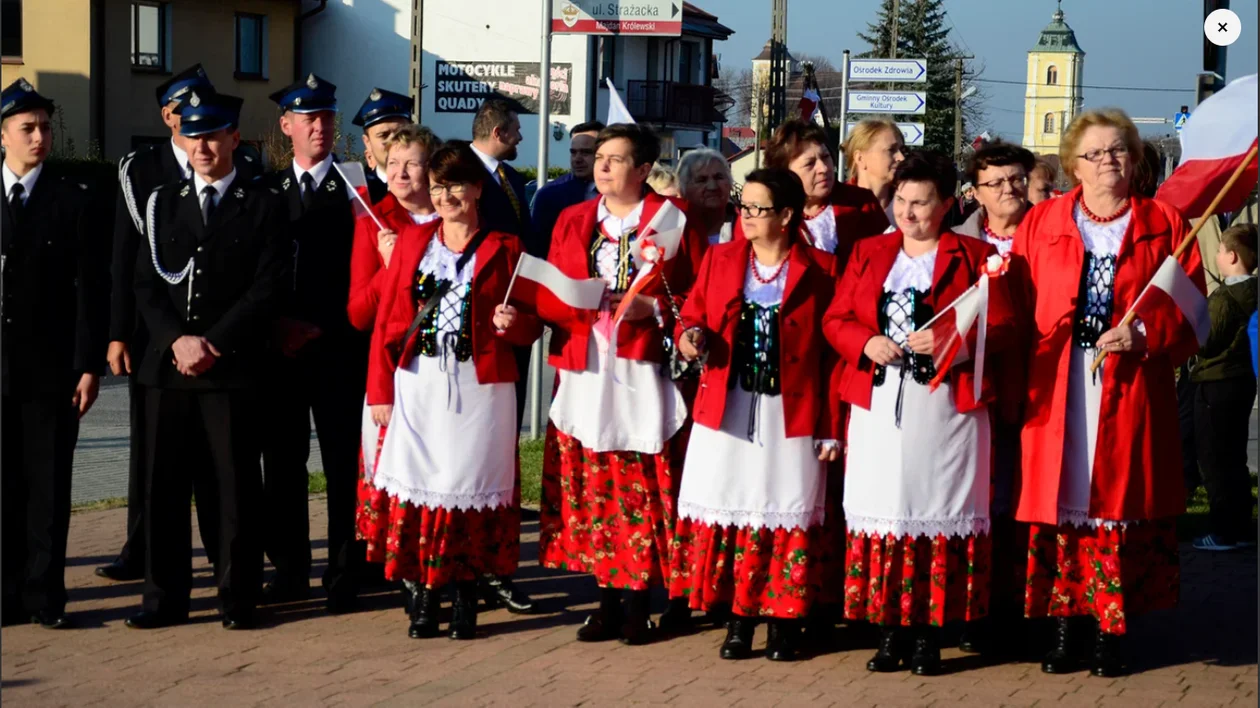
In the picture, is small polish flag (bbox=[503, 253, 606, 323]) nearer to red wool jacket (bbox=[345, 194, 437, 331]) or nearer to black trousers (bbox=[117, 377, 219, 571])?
red wool jacket (bbox=[345, 194, 437, 331])

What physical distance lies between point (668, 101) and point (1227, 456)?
4823 centimetres

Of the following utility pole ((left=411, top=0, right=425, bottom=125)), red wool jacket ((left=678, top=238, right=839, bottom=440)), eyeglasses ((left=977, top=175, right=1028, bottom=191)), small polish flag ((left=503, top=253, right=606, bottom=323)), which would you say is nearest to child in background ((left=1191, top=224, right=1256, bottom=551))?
eyeglasses ((left=977, top=175, right=1028, bottom=191))

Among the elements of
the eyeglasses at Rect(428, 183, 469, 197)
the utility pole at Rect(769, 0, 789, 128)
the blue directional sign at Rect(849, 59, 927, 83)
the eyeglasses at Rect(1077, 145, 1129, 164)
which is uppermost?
the utility pole at Rect(769, 0, 789, 128)

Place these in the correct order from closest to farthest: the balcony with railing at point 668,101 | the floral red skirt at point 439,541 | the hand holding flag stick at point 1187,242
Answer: the hand holding flag stick at point 1187,242, the floral red skirt at point 439,541, the balcony with railing at point 668,101

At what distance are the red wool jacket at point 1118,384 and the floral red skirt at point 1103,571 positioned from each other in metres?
0.12

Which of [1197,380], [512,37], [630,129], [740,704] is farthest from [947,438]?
[512,37]

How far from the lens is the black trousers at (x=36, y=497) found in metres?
6.86

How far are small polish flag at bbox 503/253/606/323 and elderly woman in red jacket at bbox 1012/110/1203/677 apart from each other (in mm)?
1754

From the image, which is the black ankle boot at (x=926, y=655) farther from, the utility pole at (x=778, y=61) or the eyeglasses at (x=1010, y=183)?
the utility pole at (x=778, y=61)

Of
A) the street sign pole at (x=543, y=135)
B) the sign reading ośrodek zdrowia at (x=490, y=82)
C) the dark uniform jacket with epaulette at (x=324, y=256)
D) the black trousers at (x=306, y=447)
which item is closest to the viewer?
the dark uniform jacket with epaulette at (x=324, y=256)

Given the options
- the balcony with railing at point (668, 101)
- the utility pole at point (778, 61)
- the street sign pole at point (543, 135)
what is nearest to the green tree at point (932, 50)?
the balcony with railing at point (668, 101)

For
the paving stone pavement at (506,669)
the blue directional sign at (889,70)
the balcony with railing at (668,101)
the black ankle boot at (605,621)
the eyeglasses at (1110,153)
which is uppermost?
the balcony with railing at (668,101)

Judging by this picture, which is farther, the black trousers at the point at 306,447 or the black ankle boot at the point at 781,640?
the black trousers at the point at 306,447

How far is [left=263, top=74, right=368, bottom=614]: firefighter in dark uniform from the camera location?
23.8ft
